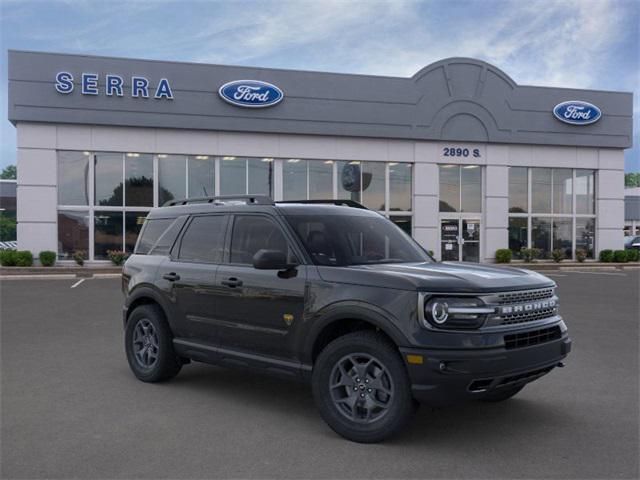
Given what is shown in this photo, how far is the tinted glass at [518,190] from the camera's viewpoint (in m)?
29.8

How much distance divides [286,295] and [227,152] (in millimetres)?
22018

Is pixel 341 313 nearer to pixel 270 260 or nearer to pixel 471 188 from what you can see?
pixel 270 260

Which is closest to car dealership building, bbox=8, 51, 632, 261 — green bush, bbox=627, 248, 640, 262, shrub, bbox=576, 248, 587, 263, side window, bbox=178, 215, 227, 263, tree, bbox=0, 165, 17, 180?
shrub, bbox=576, 248, 587, 263

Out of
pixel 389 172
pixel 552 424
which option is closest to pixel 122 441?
pixel 552 424

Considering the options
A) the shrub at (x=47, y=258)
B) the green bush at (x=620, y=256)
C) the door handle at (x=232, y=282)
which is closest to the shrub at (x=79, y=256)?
the shrub at (x=47, y=258)

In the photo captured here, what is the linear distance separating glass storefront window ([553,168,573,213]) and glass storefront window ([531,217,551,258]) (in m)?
0.97

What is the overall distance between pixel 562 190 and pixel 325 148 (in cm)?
1284

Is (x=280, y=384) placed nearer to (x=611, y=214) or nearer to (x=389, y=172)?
(x=389, y=172)

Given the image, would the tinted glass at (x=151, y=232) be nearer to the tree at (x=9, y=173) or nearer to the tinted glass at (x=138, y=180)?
the tinted glass at (x=138, y=180)

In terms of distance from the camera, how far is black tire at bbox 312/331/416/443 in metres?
4.46

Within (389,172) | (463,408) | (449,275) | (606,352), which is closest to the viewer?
(449,275)

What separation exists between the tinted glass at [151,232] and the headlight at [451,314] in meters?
3.63

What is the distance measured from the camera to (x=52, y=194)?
24.7m

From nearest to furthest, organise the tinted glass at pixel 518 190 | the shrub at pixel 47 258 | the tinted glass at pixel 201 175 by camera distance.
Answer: the shrub at pixel 47 258, the tinted glass at pixel 201 175, the tinted glass at pixel 518 190
